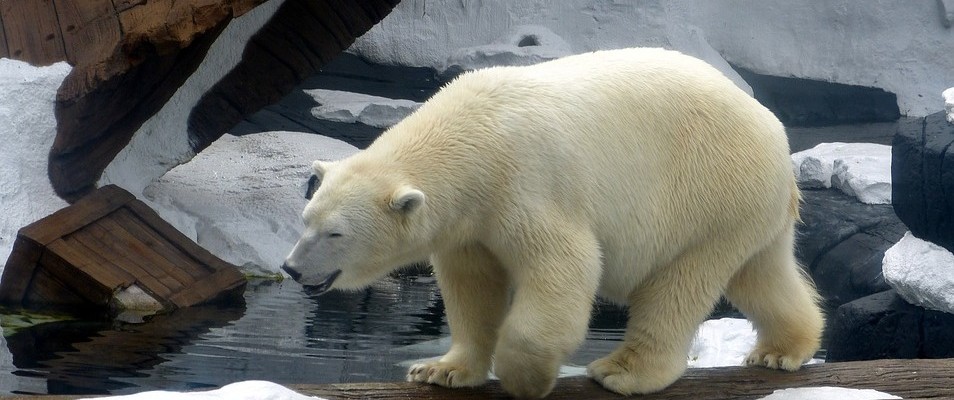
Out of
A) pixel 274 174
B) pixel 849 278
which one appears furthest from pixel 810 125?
pixel 274 174

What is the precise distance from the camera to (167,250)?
20.6 ft

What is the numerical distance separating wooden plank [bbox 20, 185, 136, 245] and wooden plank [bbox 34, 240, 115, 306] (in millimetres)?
71

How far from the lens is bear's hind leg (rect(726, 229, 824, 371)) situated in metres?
3.83

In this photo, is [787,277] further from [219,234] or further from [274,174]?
[274,174]

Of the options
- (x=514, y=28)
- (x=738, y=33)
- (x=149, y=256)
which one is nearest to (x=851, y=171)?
(x=149, y=256)

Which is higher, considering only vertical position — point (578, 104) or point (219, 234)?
point (578, 104)

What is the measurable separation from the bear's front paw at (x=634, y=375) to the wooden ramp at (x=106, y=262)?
125 inches

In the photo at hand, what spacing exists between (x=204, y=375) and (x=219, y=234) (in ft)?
8.31

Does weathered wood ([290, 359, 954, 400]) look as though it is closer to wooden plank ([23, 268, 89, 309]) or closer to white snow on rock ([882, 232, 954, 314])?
white snow on rock ([882, 232, 954, 314])

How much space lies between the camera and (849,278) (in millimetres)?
7270

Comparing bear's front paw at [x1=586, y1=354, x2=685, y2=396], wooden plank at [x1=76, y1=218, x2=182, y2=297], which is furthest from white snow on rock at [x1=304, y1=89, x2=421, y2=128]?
bear's front paw at [x1=586, y1=354, x2=685, y2=396]

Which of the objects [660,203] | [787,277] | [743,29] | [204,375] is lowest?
[204,375]

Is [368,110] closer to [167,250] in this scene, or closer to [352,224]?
[167,250]

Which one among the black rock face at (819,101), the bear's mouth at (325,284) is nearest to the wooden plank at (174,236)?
the bear's mouth at (325,284)
